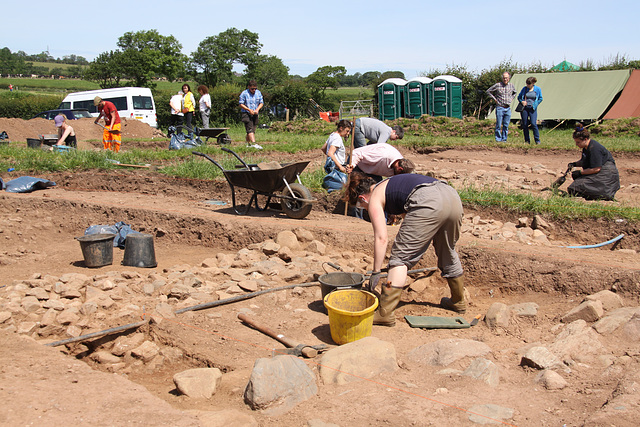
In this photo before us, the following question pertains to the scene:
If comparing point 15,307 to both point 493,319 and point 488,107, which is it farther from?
point 488,107

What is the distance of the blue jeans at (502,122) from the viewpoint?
1323 cm

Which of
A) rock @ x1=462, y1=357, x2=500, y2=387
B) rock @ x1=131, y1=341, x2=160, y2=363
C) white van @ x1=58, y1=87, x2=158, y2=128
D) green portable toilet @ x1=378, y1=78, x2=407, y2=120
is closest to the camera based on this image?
rock @ x1=462, y1=357, x2=500, y2=387

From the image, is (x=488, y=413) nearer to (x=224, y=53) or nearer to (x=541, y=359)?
(x=541, y=359)

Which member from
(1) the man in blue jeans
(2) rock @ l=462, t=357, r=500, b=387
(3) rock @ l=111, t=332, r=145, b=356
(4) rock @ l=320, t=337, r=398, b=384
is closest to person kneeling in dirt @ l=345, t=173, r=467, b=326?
(4) rock @ l=320, t=337, r=398, b=384

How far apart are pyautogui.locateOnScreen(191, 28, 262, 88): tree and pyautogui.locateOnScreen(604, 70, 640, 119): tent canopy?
43.9 metres

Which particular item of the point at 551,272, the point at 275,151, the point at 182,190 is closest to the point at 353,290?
the point at 551,272

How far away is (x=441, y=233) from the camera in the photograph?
4129mm

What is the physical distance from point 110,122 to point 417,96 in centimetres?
1540

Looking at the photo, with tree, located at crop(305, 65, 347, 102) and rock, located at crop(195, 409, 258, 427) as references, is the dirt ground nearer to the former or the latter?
rock, located at crop(195, 409, 258, 427)

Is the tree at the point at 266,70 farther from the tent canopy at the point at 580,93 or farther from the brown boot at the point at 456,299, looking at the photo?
the brown boot at the point at 456,299

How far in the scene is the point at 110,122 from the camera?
1159 centimetres

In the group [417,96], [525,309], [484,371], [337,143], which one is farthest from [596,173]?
[417,96]

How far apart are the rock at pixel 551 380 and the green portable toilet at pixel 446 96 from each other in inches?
829

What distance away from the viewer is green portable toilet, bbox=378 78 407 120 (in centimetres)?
2389
